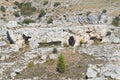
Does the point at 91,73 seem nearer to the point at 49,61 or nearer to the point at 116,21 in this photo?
the point at 49,61

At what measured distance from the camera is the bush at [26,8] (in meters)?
84.3

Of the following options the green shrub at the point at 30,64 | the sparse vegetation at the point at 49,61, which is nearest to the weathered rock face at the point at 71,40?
the sparse vegetation at the point at 49,61

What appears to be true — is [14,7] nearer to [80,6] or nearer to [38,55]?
[80,6]

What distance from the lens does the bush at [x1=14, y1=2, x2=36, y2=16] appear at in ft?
277

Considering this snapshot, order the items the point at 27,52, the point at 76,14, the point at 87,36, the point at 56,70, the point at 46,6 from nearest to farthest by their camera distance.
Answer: the point at 56,70
the point at 27,52
the point at 87,36
the point at 76,14
the point at 46,6

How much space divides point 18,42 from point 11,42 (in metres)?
0.70

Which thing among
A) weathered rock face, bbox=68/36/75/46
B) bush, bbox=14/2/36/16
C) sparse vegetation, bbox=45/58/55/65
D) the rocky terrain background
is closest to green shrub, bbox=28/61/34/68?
the rocky terrain background

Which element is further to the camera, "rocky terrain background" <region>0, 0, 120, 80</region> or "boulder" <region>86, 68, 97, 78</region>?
"rocky terrain background" <region>0, 0, 120, 80</region>

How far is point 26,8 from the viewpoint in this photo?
286 feet

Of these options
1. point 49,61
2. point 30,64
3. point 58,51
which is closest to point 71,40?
point 58,51

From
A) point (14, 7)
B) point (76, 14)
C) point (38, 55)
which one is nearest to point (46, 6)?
point (14, 7)

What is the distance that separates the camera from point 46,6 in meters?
87.1

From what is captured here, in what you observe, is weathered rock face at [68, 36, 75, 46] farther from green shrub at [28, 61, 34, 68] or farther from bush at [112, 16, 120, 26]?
bush at [112, 16, 120, 26]

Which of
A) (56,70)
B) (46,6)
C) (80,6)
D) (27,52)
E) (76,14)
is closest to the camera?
(56,70)
